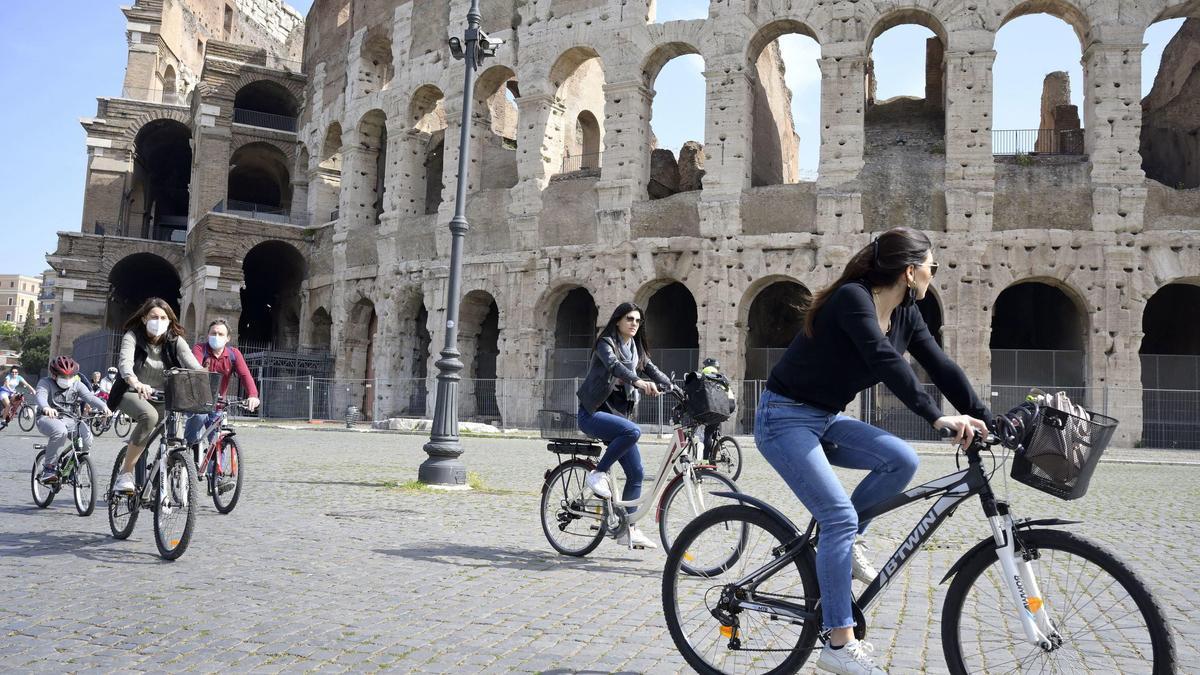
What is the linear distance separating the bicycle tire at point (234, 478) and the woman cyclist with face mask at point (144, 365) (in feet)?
2.92

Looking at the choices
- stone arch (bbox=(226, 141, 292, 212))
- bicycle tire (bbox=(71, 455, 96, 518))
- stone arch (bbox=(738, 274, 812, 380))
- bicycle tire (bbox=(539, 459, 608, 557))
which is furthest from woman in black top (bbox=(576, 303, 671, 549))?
stone arch (bbox=(226, 141, 292, 212))

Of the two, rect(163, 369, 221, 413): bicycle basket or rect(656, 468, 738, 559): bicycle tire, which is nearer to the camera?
rect(656, 468, 738, 559): bicycle tire

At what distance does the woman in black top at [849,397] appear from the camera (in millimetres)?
2859

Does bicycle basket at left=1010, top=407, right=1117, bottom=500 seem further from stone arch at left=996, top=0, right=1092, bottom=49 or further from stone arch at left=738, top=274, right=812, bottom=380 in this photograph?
stone arch at left=738, top=274, right=812, bottom=380

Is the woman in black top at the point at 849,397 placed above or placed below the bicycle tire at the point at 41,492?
above

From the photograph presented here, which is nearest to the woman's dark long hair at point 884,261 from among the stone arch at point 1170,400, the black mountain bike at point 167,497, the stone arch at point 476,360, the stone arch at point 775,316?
the black mountain bike at point 167,497

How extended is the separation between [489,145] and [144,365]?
20.3 meters

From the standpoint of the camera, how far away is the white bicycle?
16.7ft

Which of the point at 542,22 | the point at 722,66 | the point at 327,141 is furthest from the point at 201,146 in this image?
the point at 722,66

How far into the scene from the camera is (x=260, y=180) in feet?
128

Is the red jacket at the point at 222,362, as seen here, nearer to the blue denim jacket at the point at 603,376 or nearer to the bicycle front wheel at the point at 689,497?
the blue denim jacket at the point at 603,376

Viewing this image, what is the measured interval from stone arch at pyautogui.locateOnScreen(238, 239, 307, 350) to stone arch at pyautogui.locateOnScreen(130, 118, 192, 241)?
336 centimetres

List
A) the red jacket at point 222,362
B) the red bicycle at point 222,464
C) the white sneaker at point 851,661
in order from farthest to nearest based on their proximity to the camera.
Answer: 1. the red jacket at point 222,362
2. the red bicycle at point 222,464
3. the white sneaker at point 851,661

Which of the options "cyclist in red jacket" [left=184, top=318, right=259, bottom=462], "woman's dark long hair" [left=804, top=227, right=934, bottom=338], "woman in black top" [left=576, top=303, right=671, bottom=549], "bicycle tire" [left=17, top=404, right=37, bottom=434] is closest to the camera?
"woman's dark long hair" [left=804, top=227, right=934, bottom=338]
